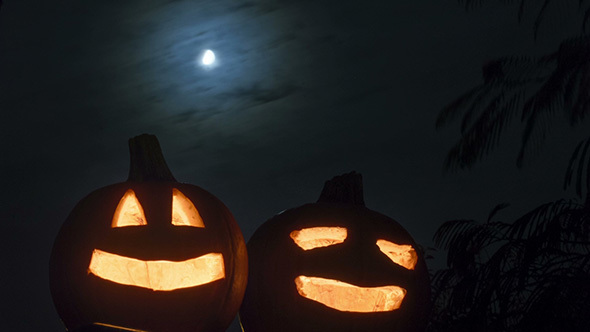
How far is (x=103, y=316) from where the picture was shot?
68.5 inches

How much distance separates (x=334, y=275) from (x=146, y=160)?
72 cm

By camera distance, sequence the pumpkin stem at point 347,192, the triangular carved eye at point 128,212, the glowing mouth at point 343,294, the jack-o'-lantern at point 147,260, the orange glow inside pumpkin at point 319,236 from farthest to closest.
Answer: the pumpkin stem at point 347,192
the orange glow inside pumpkin at point 319,236
the glowing mouth at point 343,294
the triangular carved eye at point 128,212
the jack-o'-lantern at point 147,260

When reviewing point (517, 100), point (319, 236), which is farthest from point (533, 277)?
point (517, 100)

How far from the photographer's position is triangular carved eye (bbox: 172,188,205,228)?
1.91 metres

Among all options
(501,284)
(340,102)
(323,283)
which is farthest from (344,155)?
(323,283)

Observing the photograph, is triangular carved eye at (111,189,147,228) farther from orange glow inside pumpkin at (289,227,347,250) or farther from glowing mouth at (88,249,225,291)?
orange glow inside pumpkin at (289,227,347,250)

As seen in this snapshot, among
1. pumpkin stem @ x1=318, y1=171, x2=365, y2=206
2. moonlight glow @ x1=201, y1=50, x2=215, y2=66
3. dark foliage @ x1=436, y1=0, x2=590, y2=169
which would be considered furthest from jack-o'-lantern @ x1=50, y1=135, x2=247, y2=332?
moonlight glow @ x1=201, y1=50, x2=215, y2=66

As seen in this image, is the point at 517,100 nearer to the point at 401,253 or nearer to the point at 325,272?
the point at 401,253

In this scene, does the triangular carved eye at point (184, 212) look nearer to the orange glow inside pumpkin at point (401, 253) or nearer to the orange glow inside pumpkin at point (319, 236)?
the orange glow inside pumpkin at point (319, 236)

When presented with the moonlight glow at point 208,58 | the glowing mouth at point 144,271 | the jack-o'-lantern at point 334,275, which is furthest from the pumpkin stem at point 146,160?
the moonlight glow at point 208,58

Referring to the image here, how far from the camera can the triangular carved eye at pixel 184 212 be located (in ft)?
6.25

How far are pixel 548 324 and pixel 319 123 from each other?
958cm

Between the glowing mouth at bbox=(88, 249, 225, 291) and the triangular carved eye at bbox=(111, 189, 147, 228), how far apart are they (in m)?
0.12

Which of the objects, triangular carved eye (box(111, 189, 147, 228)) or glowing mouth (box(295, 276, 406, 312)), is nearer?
triangular carved eye (box(111, 189, 147, 228))
